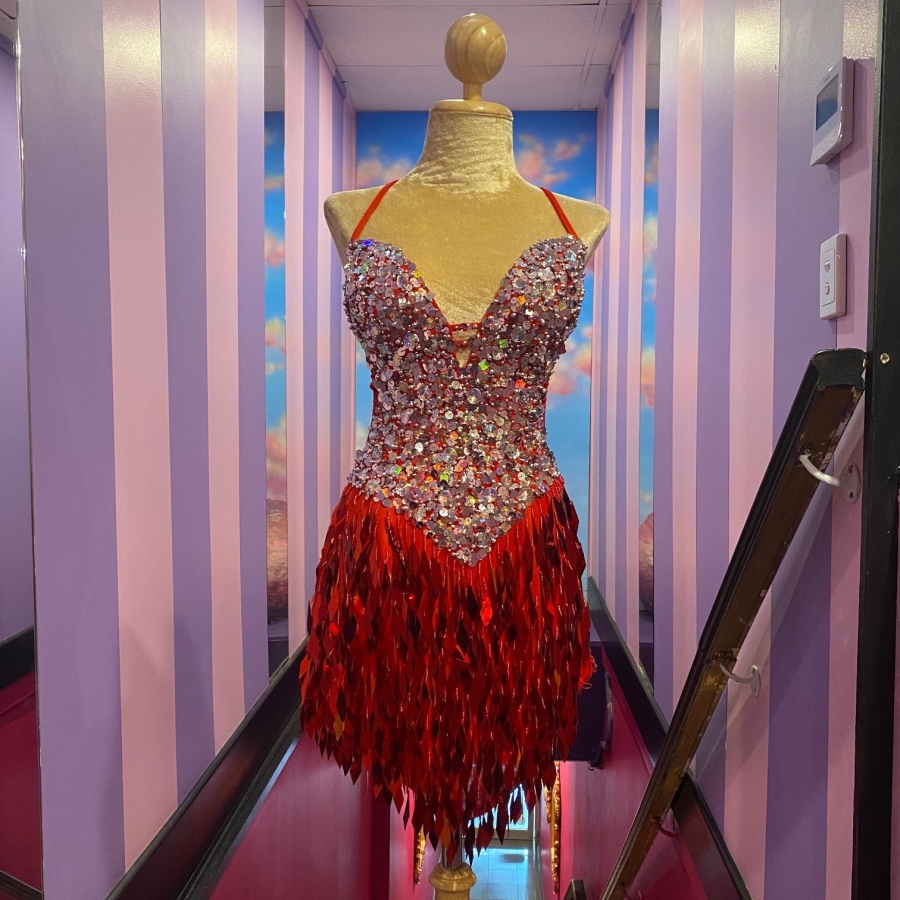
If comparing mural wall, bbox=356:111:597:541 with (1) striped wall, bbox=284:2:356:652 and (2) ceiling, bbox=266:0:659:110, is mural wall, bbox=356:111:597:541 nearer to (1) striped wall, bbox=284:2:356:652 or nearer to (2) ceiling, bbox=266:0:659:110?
(2) ceiling, bbox=266:0:659:110

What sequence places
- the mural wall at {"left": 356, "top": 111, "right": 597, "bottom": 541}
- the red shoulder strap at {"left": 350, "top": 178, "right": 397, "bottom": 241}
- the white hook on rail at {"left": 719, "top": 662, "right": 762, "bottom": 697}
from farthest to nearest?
1. the mural wall at {"left": 356, "top": 111, "right": 597, "bottom": 541}
2. the red shoulder strap at {"left": 350, "top": 178, "right": 397, "bottom": 241}
3. the white hook on rail at {"left": 719, "top": 662, "right": 762, "bottom": 697}

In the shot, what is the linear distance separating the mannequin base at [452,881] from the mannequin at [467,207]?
0.92 metres

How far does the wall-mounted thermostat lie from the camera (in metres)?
1.03

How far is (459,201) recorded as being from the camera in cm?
143

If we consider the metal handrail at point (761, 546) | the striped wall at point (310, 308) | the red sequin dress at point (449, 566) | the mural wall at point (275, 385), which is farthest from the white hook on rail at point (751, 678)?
Result: the striped wall at point (310, 308)

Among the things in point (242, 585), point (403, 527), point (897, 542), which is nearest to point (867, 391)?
point (897, 542)

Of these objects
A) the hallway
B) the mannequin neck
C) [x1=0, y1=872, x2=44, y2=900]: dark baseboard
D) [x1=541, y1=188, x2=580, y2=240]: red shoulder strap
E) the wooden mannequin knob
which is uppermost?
the wooden mannequin knob

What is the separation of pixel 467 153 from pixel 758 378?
0.63 m

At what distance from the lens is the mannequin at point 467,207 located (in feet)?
4.55

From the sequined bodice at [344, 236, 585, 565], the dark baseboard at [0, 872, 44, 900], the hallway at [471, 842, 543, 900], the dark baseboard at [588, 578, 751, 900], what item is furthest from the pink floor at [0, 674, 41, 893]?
the hallway at [471, 842, 543, 900]

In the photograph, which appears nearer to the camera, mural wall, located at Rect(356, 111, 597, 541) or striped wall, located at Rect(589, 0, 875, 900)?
striped wall, located at Rect(589, 0, 875, 900)

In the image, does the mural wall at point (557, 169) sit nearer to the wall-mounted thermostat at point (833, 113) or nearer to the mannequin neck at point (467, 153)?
the mannequin neck at point (467, 153)

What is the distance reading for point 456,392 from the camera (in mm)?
1346

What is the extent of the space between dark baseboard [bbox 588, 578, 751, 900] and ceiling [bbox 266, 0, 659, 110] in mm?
1725
